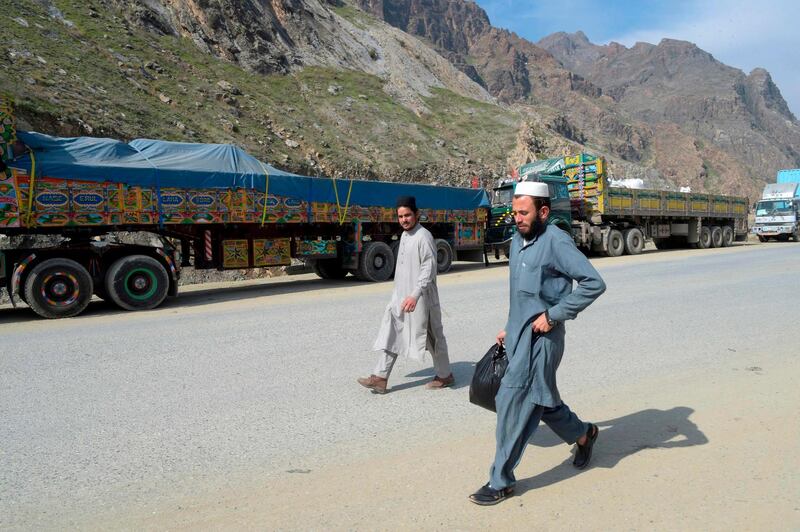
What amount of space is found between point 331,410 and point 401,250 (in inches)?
59.1

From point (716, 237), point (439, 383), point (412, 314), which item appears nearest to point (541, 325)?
point (412, 314)

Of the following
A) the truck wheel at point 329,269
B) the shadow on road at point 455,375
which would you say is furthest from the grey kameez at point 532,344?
the truck wheel at point 329,269

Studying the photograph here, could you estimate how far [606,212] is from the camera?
2178 cm

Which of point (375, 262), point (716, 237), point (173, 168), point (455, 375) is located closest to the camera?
point (455, 375)

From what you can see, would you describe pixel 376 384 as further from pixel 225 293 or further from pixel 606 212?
pixel 606 212

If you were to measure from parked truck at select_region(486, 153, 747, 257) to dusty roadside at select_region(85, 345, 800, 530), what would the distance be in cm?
1337

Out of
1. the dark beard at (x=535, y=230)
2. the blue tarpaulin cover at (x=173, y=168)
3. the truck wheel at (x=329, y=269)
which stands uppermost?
the blue tarpaulin cover at (x=173, y=168)

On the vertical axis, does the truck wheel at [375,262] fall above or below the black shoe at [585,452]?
above

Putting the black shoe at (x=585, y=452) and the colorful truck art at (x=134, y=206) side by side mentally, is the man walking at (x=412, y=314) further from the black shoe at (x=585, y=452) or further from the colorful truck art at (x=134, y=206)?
the colorful truck art at (x=134, y=206)

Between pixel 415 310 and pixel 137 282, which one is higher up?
pixel 415 310

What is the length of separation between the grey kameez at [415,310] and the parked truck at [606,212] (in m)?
12.6

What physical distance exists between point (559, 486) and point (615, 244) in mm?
20317

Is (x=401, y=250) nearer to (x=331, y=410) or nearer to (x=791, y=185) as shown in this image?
(x=331, y=410)

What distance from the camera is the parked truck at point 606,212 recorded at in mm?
19094
